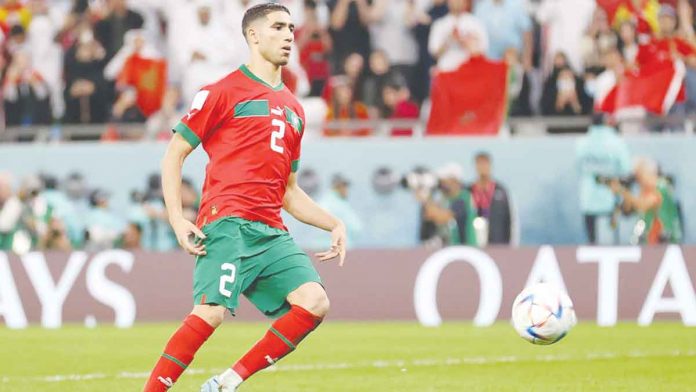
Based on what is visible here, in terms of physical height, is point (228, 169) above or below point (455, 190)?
above

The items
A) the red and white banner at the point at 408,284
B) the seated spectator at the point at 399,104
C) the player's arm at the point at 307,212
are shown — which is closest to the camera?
the player's arm at the point at 307,212

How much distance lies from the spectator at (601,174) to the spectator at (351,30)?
10.8ft

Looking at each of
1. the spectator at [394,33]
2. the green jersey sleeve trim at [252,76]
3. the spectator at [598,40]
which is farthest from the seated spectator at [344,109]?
the green jersey sleeve trim at [252,76]

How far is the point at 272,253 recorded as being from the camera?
789cm

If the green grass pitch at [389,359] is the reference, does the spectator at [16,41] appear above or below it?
above

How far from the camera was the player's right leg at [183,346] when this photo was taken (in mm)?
7594

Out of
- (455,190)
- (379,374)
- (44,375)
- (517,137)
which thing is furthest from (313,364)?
(517,137)

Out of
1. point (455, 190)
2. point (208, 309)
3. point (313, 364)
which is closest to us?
point (208, 309)

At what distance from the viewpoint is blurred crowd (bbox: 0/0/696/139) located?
1842cm

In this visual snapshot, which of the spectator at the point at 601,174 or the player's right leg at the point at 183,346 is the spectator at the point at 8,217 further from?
the player's right leg at the point at 183,346

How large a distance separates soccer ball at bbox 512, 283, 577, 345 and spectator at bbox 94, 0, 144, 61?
11.9 meters

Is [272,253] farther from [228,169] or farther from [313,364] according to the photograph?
[313,364]

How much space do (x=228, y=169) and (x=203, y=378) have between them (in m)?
2.86

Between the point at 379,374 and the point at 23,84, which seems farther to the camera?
the point at 23,84
